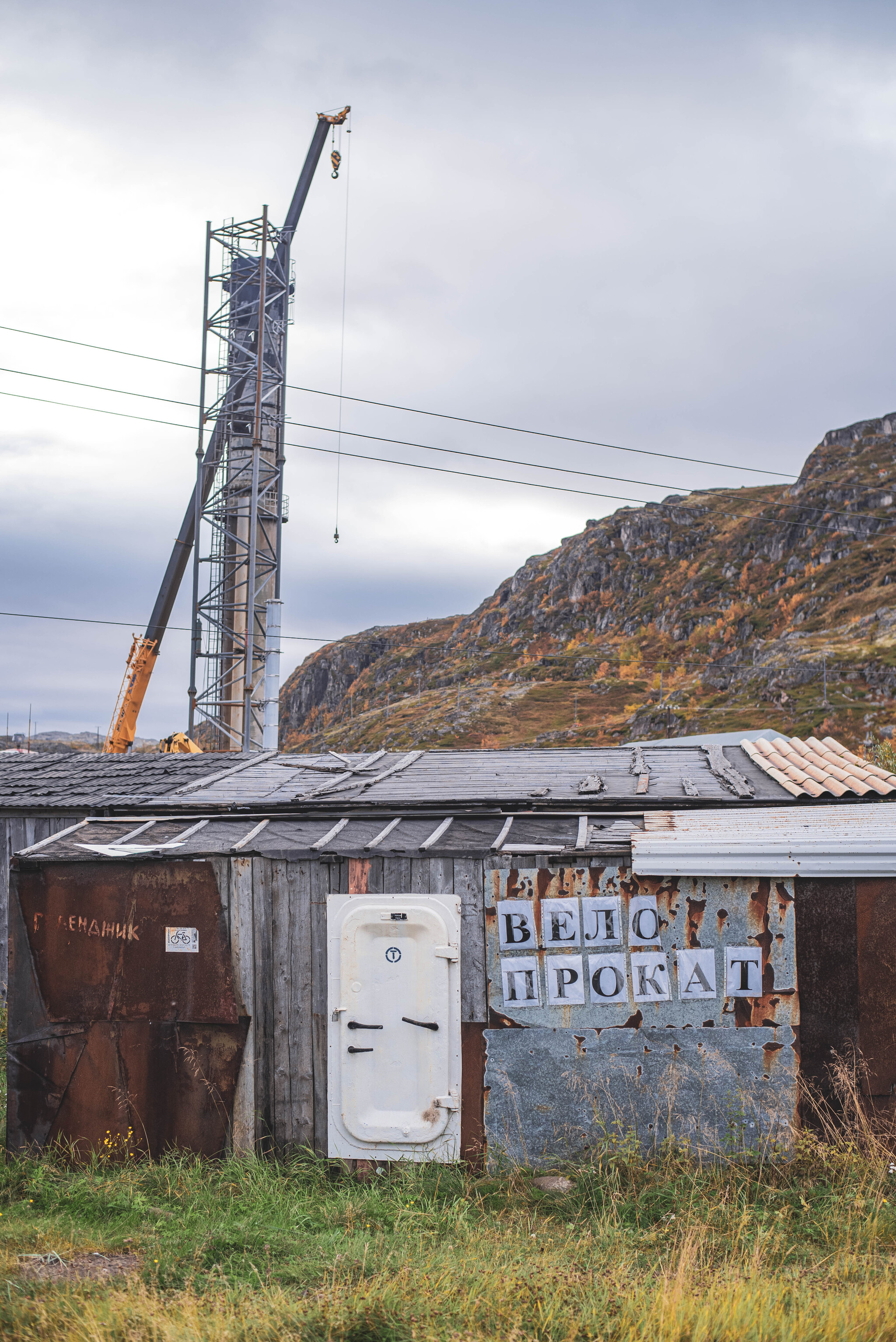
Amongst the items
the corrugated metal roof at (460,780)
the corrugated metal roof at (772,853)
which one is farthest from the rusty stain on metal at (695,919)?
the corrugated metal roof at (460,780)

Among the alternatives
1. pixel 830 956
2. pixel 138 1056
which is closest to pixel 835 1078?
pixel 830 956

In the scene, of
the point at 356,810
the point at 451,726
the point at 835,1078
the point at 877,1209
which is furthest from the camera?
the point at 451,726

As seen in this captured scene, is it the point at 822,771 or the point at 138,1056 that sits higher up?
the point at 822,771

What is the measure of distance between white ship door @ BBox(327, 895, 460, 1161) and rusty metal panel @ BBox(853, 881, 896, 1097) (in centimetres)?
287

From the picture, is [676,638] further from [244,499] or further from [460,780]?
[460,780]

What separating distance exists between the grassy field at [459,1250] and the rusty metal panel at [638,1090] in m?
0.20

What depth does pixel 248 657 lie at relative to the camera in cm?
2488

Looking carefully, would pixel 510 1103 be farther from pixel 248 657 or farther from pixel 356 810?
pixel 248 657

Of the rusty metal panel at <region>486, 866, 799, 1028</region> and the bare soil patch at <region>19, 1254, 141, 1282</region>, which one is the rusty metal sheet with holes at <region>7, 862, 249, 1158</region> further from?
the rusty metal panel at <region>486, 866, 799, 1028</region>

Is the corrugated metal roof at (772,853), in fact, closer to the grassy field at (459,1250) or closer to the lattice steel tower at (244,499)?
the grassy field at (459,1250)

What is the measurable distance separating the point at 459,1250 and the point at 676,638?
4015 inches

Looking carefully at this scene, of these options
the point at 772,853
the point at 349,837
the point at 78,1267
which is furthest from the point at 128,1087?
the point at 772,853

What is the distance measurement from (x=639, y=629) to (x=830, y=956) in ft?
343

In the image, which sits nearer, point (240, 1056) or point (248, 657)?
point (240, 1056)
